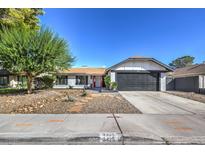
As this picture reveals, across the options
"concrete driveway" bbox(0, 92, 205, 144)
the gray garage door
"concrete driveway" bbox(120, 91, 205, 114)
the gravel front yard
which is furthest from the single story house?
"concrete driveway" bbox(0, 92, 205, 144)

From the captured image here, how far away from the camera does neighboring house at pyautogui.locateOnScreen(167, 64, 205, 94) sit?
803 inches

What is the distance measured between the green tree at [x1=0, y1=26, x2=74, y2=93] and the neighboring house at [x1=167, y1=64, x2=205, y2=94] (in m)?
16.1

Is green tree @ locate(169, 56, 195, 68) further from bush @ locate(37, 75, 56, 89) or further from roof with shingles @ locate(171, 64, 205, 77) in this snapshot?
bush @ locate(37, 75, 56, 89)

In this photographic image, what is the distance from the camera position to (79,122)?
250 inches

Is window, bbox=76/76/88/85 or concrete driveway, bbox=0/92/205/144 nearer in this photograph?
concrete driveway, bbox=0/92/205/144

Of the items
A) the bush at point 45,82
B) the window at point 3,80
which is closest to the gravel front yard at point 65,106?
the bush at point 45,82

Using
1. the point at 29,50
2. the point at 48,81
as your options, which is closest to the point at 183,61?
the point at 48,81

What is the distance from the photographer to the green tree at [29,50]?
1363cm

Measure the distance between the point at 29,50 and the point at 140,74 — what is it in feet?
43.5

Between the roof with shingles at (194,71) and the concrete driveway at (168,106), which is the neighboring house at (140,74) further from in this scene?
the concrete driveway at (168,106)
